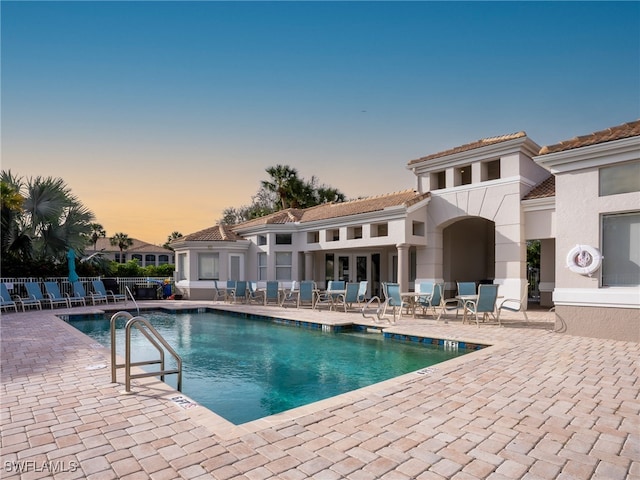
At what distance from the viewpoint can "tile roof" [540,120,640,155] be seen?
28.0 ft

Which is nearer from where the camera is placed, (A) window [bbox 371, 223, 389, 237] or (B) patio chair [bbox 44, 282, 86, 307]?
(B) patio chair [bbox 44, 282, 86, 307]

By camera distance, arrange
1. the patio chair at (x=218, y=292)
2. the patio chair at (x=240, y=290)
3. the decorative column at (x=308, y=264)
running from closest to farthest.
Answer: the patio chair at (x=240, y=290) < the patio chair at (x=218, y=292) < the decorative column at (x=308, y=264)

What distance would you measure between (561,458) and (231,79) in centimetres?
1430

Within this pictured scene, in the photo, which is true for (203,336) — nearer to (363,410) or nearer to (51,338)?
(51,338)

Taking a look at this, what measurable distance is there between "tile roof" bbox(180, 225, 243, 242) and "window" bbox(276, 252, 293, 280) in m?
2.93

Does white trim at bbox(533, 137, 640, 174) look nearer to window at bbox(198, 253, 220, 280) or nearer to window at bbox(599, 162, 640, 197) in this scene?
window at bbox(599, 162, 640, 197)

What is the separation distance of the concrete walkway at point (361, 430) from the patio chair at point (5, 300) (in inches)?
455

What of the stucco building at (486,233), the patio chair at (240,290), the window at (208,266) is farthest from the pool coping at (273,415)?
the window at (208,266)

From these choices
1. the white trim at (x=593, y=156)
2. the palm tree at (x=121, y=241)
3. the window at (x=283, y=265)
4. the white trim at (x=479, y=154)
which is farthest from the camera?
the palm tree at (x=121, y=241)

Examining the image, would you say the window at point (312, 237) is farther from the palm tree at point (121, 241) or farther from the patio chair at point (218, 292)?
the palm tree at point (121, 241)

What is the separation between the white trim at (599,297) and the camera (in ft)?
27.7

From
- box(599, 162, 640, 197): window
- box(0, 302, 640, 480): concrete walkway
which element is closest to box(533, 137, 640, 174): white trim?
box(599, 162, 640, 197): window

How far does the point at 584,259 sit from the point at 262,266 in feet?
53.6

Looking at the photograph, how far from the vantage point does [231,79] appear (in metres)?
14.2
